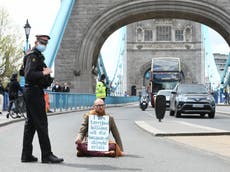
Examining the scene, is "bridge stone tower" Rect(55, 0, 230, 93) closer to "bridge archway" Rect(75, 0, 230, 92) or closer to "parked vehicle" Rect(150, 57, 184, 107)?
"bridge archway" Rect(75, 0, 230, 92)

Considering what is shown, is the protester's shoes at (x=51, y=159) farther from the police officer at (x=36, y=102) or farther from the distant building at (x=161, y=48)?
the distant building at (x=161, y=48)

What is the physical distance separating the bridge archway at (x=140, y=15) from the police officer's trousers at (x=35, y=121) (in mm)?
31198

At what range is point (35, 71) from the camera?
804 centimetres

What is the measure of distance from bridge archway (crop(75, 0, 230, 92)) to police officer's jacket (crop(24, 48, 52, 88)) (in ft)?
102

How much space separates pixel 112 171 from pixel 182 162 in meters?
1.41

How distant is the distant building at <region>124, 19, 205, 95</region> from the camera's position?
3735 inches

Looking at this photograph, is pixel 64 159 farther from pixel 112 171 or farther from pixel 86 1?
pixel 86 1

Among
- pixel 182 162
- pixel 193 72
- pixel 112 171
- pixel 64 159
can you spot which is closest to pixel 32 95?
pixel 64 159

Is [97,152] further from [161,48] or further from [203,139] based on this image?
[161,48]

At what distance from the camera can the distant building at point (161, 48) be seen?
311 feet

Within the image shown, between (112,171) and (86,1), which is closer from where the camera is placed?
(112,171)

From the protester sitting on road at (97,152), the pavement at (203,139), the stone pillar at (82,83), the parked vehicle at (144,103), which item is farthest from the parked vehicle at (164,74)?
the protester sitting on road at (97,152)

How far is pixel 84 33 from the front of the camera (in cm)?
3950

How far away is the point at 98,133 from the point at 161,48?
88.2m
